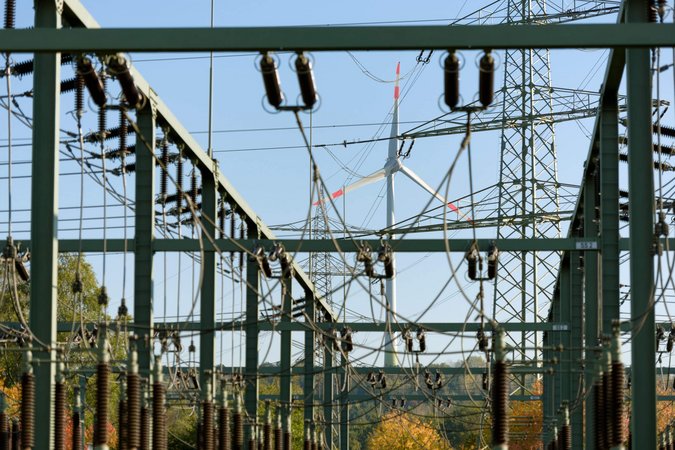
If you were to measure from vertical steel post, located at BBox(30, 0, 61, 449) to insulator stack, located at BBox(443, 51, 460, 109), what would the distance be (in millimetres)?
4363

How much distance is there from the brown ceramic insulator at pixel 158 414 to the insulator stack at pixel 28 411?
4.79ft

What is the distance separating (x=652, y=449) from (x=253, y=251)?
25.5 ft

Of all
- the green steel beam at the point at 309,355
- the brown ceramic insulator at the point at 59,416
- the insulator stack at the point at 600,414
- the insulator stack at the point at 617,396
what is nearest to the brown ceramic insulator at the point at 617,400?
the insulator stack at the point at 617,396

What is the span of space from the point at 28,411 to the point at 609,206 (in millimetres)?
8169

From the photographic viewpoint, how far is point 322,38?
11516mm

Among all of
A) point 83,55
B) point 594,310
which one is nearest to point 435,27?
point 83,55

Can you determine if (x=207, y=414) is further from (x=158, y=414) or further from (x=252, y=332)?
(x=252, y=332)

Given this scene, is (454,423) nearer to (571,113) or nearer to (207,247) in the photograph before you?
(571,113)

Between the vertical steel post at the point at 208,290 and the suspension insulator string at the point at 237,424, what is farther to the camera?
the vertical steel post at the point at 208,290

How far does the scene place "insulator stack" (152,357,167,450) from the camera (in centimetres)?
1500

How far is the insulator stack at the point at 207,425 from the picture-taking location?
16672mm

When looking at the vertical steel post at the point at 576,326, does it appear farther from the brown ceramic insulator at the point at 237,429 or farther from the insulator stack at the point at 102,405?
the insulator stack at the point at 102,405

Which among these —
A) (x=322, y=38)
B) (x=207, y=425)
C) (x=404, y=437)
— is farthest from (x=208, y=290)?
(x=404, y=437)

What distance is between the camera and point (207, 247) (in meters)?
20.9
